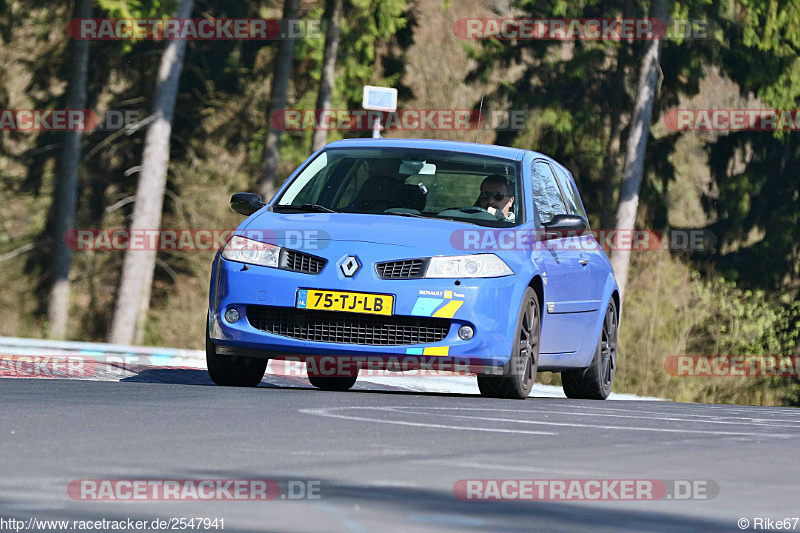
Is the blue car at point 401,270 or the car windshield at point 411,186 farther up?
the car windshield at point 411,186

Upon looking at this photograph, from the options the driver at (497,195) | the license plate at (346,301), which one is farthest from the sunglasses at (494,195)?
the license plate at (346,301)

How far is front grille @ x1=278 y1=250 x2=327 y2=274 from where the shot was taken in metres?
10.5

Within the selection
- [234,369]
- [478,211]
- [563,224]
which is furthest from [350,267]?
[563,224]

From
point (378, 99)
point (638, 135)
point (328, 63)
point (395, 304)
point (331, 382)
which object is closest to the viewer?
point (395, 304)

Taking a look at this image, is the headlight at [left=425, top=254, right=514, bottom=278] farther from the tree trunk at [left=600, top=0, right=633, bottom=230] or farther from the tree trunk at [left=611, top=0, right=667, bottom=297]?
the tree trunk at [left=600, top=0, right=633, bottom=230]

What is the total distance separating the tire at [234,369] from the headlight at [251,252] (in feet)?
2.44

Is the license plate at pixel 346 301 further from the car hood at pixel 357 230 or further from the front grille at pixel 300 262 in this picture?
the car hood at pixel 357 230

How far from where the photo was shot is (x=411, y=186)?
38.4 feet

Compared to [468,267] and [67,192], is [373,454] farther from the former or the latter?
[67,192]

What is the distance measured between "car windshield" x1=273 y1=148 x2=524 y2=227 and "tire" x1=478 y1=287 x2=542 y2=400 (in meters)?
0.66

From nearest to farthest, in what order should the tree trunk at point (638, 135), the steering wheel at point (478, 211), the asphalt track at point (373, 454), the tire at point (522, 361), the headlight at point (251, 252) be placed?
the asphalt track at point (373, 454) < the headlight at point (251, 252) < the tire at point (522, 361) < the steering wheel at point (478, 211) < the tree trunk at point (638, 135)

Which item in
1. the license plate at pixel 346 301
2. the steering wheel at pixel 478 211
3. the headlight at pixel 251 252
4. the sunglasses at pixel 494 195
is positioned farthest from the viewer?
the sunglasses at pixel 494 195

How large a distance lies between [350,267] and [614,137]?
1189 inches

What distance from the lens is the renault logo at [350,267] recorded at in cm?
1039
